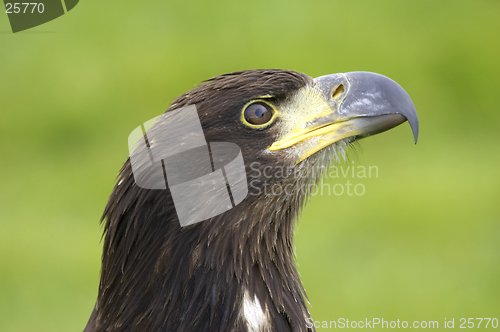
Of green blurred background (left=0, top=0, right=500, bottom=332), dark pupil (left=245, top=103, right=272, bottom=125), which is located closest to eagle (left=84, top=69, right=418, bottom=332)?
dark pupil (left=245, top=103, right=272, bottom=125)

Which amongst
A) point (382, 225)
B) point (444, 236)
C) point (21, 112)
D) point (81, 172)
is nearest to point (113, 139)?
point (81, 172)

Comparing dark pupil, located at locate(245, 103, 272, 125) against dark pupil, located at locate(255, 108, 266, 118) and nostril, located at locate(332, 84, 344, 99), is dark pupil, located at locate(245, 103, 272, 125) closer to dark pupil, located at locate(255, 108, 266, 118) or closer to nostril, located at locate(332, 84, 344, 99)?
dark pupil, located at locate(255, 108, 266, 118)

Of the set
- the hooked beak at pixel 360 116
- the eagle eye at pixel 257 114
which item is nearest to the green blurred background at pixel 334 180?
the hooked beak at pixel 360 116

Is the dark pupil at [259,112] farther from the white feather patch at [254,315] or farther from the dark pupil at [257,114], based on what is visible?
the white feather patch at [254,315]

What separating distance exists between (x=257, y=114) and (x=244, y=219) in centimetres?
44

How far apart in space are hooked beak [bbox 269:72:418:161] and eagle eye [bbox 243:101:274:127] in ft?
0.43

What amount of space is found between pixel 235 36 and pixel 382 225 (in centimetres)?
333

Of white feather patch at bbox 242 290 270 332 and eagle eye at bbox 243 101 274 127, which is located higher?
eagle eye at bbox 243 101 274 127

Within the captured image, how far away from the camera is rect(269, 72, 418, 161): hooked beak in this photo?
2891 millimetres

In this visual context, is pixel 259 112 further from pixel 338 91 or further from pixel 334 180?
pixel 334 180

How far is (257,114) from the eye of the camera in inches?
109

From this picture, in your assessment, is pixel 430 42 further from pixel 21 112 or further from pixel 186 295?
pixel 186 295


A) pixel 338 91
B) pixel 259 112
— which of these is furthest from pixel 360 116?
pixel 259 112

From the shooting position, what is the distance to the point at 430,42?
8.73 m
